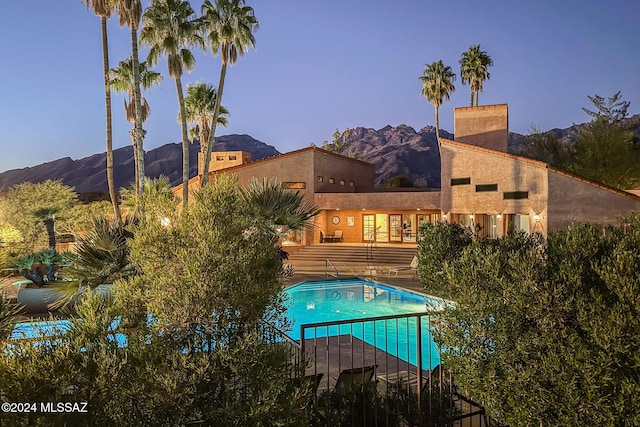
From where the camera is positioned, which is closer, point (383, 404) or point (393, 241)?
point (383, 404)

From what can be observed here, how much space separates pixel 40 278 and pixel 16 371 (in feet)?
45.5

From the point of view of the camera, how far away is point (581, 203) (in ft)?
66.8

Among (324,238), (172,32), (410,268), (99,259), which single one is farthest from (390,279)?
(172,32)

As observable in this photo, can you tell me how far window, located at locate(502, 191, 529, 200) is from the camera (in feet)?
70.6

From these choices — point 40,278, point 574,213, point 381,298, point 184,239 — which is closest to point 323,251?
point 381,298

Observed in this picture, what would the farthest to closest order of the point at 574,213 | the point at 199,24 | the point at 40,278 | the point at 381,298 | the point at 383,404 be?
the point at 199,24 < the point at 574,213 < the point at 381,298 < the point at 40,278 < the point at 383,404

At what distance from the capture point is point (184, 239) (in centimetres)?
404

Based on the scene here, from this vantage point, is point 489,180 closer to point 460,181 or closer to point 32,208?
point 460,181

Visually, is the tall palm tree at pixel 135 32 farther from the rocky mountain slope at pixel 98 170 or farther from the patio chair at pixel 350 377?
the rocky mountain slope at pixel 98 170

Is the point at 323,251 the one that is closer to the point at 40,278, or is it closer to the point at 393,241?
the point at 393,241

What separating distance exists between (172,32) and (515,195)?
20.2m

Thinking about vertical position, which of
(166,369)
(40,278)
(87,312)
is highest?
(87,312)

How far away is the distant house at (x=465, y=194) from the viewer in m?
20.5

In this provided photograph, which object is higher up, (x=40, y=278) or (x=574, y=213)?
(x=574, y=213)
